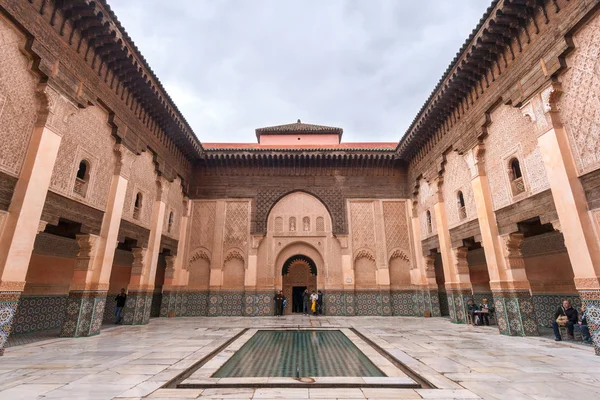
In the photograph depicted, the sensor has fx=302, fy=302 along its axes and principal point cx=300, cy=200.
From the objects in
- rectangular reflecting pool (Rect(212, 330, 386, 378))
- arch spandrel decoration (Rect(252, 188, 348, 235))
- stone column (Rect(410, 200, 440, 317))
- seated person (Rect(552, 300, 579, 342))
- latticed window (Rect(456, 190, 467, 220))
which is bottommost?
rectangular reflecting pool (Rect(212, 330, 386, 378))

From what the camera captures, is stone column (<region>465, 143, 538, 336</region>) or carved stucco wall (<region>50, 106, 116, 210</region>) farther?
stone column (<region>465, 143, 538, 336</region>)

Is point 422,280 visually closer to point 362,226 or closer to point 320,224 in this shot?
point 362,226

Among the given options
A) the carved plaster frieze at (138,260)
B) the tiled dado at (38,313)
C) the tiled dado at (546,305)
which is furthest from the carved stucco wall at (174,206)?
the tiled dado at (546,305)

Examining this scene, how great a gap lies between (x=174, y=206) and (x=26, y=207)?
585cm

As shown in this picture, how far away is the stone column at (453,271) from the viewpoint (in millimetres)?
8477

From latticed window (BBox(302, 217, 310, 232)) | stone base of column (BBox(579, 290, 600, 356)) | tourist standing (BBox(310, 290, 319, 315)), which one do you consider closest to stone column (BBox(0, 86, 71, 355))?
latticed window (BBox(302, 217, 310, 232))

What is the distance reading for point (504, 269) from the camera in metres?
6.81

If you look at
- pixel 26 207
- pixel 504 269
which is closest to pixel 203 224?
pixel 26 207

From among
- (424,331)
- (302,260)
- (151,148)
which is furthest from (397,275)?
(151,148)

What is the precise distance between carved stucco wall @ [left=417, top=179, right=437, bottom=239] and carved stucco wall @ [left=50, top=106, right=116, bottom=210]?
9.30 meters

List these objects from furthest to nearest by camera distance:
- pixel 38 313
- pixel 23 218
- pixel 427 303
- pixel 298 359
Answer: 1. pixel 427 303
2. pixel 38 313
3. pixel 23 218
4. pixel 298 359

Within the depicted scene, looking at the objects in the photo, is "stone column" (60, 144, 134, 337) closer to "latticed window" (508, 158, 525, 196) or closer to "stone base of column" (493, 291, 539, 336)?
"stone base of column" (493, 291, 539, 336)

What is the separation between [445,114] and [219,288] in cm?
947

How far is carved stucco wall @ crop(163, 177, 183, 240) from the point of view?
10156 mm
